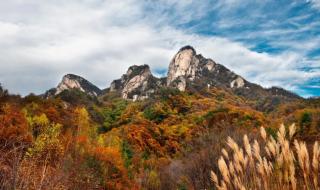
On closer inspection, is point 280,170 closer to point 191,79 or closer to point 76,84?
point 191,79

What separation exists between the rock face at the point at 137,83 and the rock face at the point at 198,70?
9199 millimetres

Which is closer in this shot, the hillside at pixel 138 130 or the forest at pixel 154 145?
the forest at pixel 154 145

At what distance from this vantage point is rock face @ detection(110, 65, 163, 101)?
144 m

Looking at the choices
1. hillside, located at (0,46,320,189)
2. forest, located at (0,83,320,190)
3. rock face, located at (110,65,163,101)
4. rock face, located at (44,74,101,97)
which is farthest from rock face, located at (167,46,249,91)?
forest, located at (0,83,320,190)

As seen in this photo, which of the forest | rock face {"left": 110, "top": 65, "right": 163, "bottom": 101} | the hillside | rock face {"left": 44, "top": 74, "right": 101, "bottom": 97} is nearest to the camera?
the forest

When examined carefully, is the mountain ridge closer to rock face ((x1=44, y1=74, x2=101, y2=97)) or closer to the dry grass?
rock face ((x1=44, y1=74, x2=101, y2=97))

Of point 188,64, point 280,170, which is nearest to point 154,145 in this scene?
point 280,170

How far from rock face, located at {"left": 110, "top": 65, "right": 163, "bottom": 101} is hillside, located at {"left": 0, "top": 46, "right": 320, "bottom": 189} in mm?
376

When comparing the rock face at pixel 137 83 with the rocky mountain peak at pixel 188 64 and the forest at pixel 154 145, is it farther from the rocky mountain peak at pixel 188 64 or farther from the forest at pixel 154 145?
the forest at pixel 154 145

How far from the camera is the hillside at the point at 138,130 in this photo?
1148 centimetres

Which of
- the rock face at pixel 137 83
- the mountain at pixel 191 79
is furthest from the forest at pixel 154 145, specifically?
the rock face at pixel 137 83

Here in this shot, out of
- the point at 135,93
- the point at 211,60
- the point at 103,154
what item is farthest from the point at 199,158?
the point at 211,60

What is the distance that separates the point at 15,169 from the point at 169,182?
3245 centimetres

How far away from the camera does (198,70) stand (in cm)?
16762
